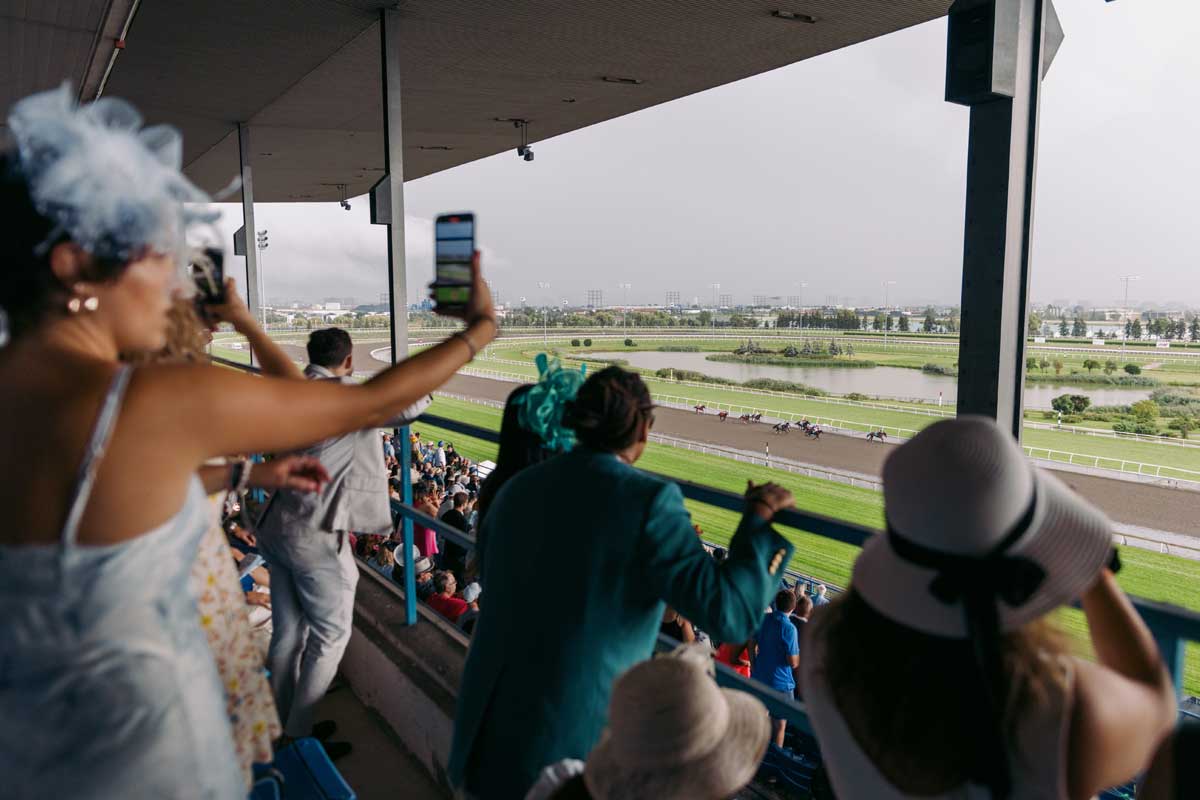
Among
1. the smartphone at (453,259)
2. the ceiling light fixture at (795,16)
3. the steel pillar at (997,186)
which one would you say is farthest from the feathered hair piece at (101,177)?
the ceiling light fixture at (795,16)

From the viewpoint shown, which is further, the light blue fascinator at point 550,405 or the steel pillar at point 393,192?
the steel pillar at point 393,192

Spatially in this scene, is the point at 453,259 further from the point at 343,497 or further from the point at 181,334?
the point at 343,497

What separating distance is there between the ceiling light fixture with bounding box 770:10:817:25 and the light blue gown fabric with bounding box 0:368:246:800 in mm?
6348

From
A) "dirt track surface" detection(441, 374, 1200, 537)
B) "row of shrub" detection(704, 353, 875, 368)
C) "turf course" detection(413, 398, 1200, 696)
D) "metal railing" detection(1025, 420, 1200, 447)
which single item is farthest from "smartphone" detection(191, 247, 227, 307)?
"row of shrub" detection(704, 353, 875, 368)

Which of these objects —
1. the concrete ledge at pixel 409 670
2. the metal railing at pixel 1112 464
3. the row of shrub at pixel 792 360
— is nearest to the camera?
the concrete ledge at pixel 409 670

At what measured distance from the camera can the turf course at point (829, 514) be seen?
2027cm

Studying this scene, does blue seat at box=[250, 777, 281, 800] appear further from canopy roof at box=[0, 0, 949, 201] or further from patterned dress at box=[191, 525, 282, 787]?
canopy roof at box=[0, 0, 949, 201]

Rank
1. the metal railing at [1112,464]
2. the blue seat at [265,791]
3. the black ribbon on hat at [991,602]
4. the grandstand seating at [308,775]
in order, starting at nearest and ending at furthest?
the black ribbon on hat at [991,602] → the blue seat at [265,791] → the grandstand seating at [308,775] → the metal railing at [1112,464]

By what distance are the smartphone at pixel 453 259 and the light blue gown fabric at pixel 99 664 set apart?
681 millimetres

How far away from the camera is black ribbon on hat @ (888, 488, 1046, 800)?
0.81m

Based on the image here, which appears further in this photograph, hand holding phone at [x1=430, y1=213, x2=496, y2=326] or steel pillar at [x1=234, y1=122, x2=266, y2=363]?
steel pillar at [x1=234, y1=122, x2=266, y2=363]

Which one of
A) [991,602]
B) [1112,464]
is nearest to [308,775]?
[991,602]

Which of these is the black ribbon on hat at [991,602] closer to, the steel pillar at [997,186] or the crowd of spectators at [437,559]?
the crowd of spectators at [437,559]

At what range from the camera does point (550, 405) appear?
179cm
